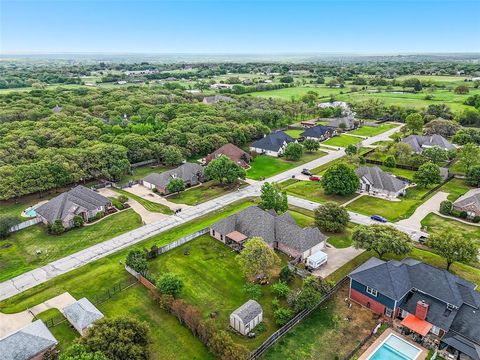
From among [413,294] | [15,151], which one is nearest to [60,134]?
[15,151]

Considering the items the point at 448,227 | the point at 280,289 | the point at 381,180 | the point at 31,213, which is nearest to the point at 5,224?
the point at 31,213

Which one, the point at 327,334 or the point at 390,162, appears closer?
the point at 327,334

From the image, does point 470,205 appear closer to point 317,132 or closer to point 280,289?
point 280,289

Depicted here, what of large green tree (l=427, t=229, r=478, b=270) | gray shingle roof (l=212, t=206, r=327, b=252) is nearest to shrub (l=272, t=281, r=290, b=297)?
gray shingle roof (l=212, t=206, r=327, b=252)

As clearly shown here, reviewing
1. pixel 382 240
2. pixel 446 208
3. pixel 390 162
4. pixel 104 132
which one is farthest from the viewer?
pixel 104 132

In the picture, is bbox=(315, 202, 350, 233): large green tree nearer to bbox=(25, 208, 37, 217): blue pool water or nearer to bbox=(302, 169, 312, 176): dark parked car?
bbox=(302, 169, 312, 176): dark parked car

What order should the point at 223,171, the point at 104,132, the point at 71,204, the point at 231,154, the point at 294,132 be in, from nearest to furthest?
the point at 71,204, the point at 223,171, the point at 231,154, the point at 104,132, the point at 294,132
